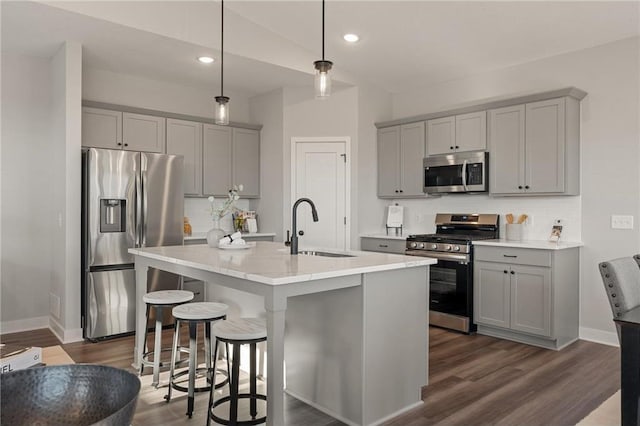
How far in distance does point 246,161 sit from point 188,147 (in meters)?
0.80

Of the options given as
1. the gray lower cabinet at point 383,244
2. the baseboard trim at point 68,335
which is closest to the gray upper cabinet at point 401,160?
the gray lower cabinet at point 383,244

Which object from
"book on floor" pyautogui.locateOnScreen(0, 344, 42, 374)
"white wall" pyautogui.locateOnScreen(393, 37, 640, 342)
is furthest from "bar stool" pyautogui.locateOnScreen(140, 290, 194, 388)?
"white wall" pyautogui.locateOnScreen(393, 37, 640, 342)

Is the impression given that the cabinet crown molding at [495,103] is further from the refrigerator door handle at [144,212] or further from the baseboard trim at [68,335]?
the baseboard trim at [68,335]

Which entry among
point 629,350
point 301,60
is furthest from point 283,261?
point 301,60

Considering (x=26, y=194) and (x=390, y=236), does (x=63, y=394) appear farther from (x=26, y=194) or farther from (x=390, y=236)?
(x=390, y=236)

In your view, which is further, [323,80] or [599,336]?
[599,336]

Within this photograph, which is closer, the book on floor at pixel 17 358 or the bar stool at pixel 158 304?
the book on floor at pixel 17 358

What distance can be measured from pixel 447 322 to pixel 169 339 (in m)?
2.70

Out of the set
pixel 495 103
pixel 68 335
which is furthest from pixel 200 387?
pixel 495 103

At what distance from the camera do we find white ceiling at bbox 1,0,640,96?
12.5ft

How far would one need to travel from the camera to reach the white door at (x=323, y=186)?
5.65 meters

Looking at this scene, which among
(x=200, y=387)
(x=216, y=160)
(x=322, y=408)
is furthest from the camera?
(x=216, y=160)

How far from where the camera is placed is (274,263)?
8.57ft

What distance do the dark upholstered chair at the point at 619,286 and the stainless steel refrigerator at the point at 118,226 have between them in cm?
379
